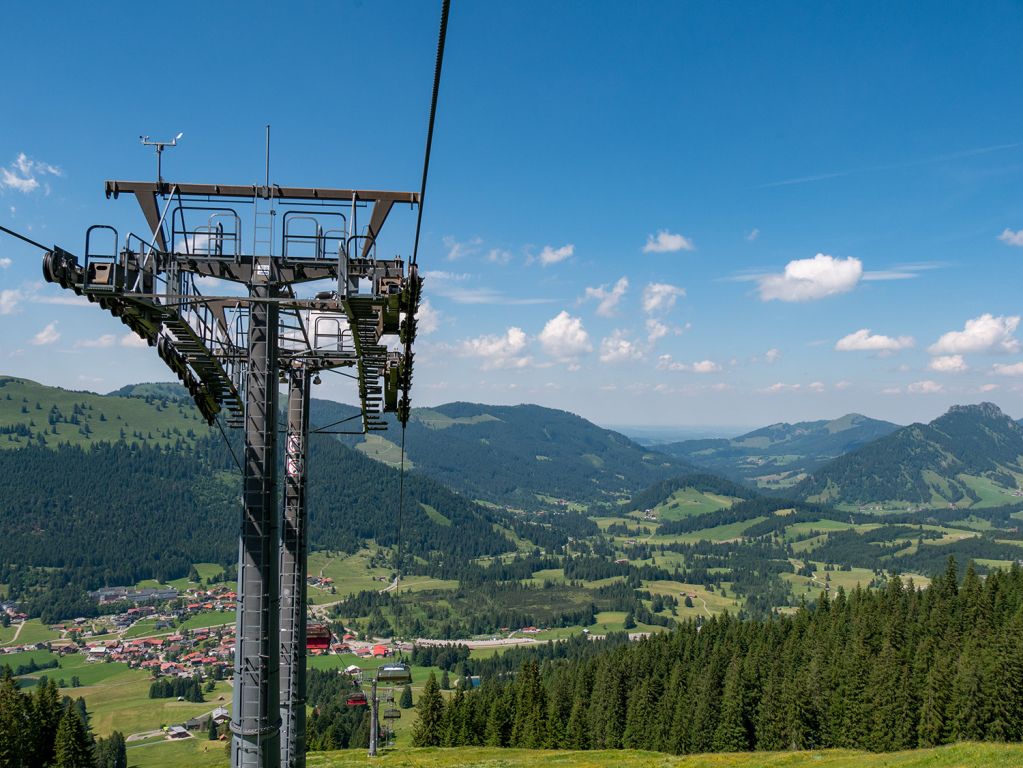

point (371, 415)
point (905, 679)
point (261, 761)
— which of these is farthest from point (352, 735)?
point (261, 761)

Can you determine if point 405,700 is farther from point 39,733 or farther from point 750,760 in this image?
point 750,760

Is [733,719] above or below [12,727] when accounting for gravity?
below

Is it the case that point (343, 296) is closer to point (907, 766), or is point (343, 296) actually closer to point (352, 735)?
point (907, 766)

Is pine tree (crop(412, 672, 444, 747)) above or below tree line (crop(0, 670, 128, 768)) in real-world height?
below

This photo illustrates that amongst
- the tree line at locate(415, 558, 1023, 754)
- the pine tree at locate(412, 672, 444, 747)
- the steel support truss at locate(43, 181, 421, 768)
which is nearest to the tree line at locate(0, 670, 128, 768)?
the pine tree at locate(412, 672, 444, 747)

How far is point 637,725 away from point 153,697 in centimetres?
15347

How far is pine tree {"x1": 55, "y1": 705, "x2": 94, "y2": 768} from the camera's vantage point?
213ft

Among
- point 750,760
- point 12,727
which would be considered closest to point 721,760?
point 750,760

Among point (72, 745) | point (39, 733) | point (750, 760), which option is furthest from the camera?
point (39, 733)

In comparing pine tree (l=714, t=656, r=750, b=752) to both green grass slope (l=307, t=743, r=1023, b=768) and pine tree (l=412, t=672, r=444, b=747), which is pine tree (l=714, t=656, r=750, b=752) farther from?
pine tree (l=412, t=672, r=444, b=747)

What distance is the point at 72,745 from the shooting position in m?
65.7

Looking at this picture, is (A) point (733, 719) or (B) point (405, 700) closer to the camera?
(A) point (733, 719)

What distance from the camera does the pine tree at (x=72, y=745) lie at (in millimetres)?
64875

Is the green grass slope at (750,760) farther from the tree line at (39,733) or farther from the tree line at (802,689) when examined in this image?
the tree line at (39,733)
